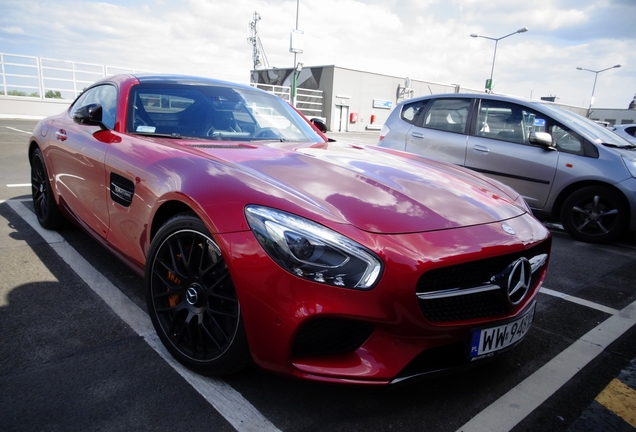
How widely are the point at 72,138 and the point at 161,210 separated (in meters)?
1.65

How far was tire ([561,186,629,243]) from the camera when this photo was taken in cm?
477

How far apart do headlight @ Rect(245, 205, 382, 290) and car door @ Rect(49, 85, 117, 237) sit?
5.30 ft

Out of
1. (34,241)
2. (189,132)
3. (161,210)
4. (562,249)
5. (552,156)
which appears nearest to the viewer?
(161,210)

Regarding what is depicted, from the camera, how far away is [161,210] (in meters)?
2.24

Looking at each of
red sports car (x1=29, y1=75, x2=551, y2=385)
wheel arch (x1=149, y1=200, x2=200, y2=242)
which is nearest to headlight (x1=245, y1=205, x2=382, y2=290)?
red sports car (x1=29, y1=75, x2=551, y2=385)

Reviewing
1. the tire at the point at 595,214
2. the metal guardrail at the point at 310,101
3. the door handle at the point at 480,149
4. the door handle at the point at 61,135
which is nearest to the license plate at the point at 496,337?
the door handle at the point at 61,135

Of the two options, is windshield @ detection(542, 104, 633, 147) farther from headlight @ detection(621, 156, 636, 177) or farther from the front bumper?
the front bumper

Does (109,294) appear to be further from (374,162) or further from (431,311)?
(431,311)

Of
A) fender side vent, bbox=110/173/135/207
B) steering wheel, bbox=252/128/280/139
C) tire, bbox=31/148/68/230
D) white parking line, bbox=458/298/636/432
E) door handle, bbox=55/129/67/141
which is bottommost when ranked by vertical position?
white parking line, bbox=458/298/636/432

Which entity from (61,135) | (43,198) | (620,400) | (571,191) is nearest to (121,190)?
(61,135)

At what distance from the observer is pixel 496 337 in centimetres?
185

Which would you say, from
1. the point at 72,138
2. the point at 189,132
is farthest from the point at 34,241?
the point at 189,132

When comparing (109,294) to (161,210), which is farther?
(109,294)

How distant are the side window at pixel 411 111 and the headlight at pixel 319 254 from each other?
5.05 meters
